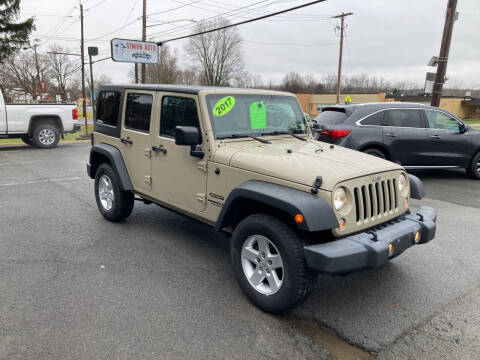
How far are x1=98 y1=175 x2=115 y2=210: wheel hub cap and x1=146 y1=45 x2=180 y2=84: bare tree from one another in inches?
1880

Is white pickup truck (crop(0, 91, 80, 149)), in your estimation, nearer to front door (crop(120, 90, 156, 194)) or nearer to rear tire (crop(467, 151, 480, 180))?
front door (crop(120, 90, 156, 194))

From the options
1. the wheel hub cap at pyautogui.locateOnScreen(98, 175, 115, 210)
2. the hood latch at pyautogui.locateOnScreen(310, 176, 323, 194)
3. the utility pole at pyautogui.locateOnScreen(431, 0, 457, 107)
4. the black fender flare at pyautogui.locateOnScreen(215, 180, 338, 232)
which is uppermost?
the utility pole at pyautogui.locateOnScreen(431, 0, 457, 107)

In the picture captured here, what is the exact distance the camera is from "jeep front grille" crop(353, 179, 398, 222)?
3107 millimetres

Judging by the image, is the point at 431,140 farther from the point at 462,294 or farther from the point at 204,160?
the point at 204,160

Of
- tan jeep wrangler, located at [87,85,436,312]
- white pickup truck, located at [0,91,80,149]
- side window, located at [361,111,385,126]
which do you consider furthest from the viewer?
white pickup truck, located at [0,91,80,149]

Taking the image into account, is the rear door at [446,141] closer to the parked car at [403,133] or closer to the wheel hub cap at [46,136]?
the parked car at [403,133]

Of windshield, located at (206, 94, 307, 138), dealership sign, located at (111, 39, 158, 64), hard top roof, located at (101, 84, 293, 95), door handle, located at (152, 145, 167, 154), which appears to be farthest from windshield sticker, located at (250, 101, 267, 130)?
Answer: dealership sign, located at (111, 39, 158, 64)

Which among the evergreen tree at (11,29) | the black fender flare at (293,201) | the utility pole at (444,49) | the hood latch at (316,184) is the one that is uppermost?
the evergreen tree at (11,29)

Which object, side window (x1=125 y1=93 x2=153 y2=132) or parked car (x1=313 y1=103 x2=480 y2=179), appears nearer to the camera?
side window (x1=125 y1=93 x2=153 y2=132)

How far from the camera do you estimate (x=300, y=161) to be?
3.33m

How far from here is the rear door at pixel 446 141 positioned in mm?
8523

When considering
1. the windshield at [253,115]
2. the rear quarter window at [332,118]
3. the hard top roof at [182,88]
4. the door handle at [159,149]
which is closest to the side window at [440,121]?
the rear quarter window at [332,118]

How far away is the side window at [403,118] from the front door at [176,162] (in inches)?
222

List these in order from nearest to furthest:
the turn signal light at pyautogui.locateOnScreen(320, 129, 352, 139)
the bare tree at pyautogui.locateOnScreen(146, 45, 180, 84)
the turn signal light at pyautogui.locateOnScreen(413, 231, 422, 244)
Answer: the turn signal light at pyautogui.locateOnScreen(413, 231, 422, 244)
the turn signal light at pyautogui.locateOnScreen(320, 129, 352, 139)
the bare tree at pyautogui.locateOnScreen(146, 45, 180, 84)
